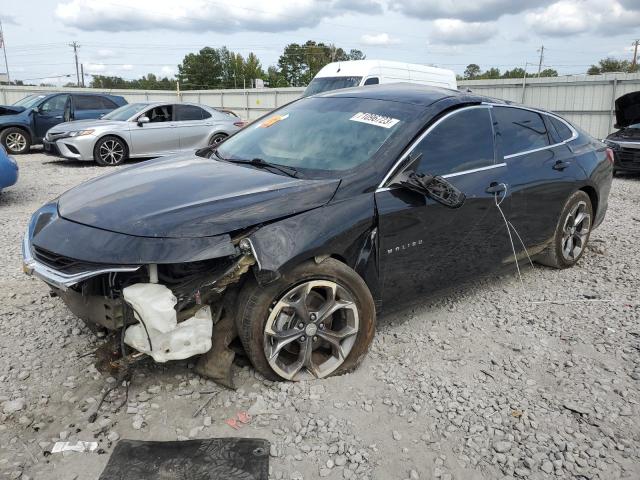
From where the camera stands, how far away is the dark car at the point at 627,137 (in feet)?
35.9

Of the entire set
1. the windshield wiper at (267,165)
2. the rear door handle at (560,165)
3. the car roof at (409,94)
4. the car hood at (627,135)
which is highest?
the car roof at (409,94)

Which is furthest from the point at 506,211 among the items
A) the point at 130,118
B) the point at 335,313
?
the point at 130,118

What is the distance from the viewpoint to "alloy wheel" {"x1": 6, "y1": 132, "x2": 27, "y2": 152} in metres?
13.8

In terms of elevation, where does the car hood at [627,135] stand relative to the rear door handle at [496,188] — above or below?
below

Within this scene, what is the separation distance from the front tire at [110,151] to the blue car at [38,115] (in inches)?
134

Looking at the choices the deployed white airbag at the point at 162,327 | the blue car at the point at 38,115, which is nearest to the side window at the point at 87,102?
the blue car at the point at 38,115

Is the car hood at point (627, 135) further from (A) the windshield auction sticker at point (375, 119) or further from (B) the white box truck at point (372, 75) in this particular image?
(A) the windshield auction sticker at point (375, 119)

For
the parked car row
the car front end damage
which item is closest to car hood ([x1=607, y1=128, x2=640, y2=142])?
the parked car row

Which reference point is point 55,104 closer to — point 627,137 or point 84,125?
point 84,125

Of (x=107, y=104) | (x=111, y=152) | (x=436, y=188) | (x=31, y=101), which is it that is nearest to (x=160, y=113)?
(x=111, y=152)

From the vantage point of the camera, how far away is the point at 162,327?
104 inches

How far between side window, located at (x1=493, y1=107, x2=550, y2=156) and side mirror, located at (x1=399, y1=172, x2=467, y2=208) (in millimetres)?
1091

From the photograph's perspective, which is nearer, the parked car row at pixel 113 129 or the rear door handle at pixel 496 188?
the rear door handle at pixel 496 188

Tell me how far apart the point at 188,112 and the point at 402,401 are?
10.9 meters
